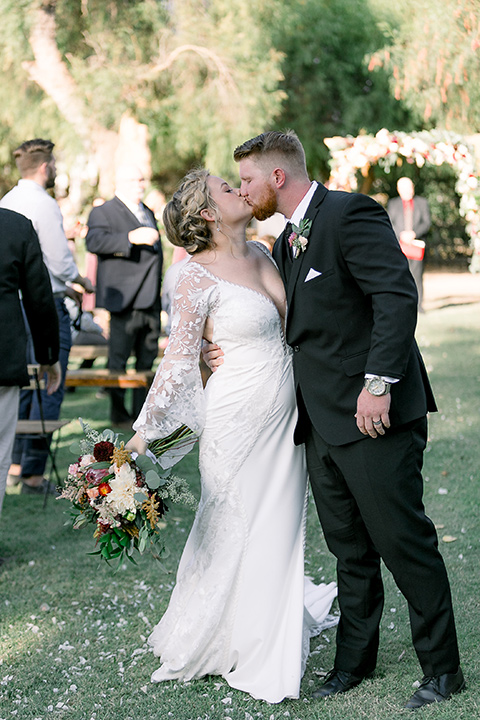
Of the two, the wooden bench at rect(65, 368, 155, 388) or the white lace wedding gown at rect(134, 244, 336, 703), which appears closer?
the white lace wedding gown at rect(134, 244, 336, 703)

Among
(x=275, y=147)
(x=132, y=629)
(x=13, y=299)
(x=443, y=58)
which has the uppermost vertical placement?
(x=443, y=58)

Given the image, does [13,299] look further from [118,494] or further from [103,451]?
[118,494]

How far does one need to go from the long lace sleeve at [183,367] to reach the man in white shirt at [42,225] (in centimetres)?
295

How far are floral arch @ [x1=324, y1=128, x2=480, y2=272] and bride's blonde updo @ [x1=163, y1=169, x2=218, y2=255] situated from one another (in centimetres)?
943

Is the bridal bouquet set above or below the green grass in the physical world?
above

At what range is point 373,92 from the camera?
21891 millimetres

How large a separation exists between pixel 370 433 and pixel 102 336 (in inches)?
306

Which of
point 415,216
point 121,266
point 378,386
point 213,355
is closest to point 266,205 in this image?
point 213,355

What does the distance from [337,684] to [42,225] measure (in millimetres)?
4156

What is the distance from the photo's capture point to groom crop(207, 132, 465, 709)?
3059 mm

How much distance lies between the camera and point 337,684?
11.6ft

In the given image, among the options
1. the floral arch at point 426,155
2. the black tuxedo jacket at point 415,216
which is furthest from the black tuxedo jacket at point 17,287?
the black tuxedo jacket at point 415,216

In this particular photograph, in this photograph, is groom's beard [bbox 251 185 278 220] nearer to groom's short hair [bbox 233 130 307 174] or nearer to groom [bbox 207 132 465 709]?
groom [bbox 207 132 465 709]

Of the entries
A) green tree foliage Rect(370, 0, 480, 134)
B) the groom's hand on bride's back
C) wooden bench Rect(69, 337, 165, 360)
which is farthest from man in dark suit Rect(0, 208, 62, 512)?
green tree foliage Rect(370, 0, 480, 134)
